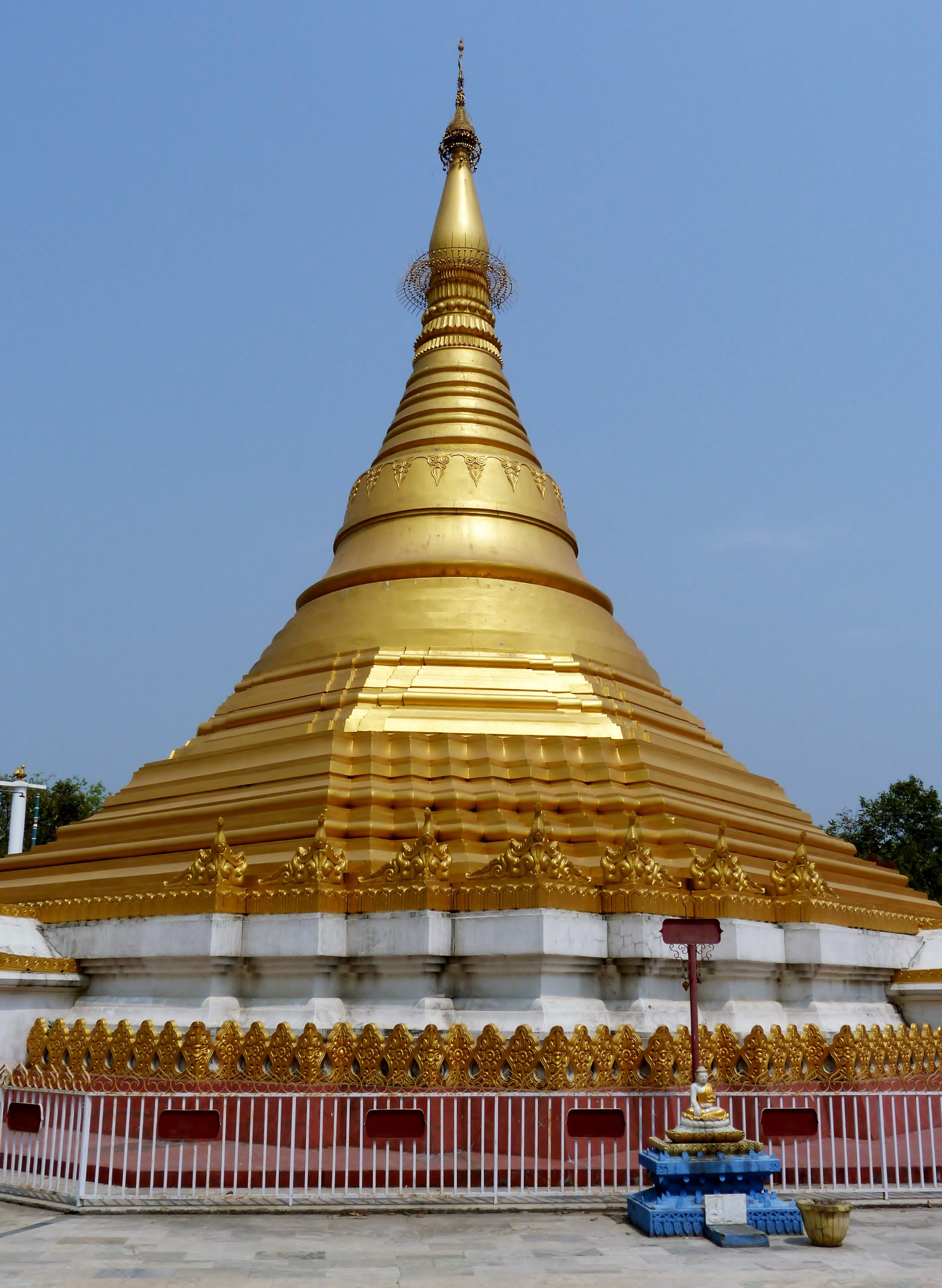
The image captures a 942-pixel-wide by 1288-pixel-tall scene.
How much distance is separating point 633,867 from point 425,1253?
534 centimetres

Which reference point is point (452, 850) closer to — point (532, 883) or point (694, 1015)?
point (532, 883)

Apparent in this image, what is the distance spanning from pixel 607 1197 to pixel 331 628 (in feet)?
34.4

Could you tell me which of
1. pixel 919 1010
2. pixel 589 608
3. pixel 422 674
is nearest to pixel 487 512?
pixel 589 608

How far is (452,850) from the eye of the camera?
13.9 m

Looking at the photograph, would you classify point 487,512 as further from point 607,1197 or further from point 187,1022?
point 607,1197

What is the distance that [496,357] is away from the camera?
23359 mm

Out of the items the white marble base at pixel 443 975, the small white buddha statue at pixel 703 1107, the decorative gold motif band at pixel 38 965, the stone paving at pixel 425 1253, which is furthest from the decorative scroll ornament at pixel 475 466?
the stone paving at pixel 425 1253

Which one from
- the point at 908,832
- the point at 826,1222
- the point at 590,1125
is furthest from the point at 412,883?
the point at 908,832

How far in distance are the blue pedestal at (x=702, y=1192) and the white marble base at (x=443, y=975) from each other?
8.98ft

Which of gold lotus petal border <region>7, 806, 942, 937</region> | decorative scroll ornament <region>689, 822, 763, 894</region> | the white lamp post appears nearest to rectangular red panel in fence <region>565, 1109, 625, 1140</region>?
gold lotus petal border <region>7, 806, 942, 937</region>

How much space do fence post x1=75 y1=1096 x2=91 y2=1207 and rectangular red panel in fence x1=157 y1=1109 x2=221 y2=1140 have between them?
3.20ft

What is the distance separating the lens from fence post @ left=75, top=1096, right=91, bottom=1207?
959 centimetres

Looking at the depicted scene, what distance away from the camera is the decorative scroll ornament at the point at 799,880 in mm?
14055

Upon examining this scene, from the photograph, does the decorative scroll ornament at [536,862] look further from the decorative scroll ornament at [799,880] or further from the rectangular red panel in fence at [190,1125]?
the rectangular red panel in fence at [190,1125]
